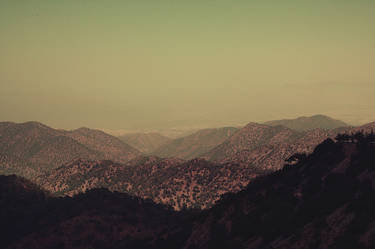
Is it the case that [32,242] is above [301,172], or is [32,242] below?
below

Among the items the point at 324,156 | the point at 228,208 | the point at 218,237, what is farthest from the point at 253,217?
the point at 324,156

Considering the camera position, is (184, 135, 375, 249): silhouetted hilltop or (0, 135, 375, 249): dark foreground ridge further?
(0, 135, 375, 249): dark foreground ridge

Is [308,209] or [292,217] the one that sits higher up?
[308,209]

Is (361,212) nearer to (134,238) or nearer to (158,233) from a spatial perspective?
(158,233)

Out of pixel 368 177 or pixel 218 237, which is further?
pixel 218 237

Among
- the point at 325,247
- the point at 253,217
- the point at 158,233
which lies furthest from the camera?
the point at 158,233

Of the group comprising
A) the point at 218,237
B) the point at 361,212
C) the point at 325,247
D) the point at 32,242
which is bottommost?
the point at 32,242

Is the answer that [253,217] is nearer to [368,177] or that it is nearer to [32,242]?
[368,177]

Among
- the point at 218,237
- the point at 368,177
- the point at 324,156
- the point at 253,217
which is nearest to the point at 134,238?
the point at 218,237

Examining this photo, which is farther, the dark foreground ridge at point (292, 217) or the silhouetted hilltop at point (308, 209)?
the dark foreground ridge at point (292, 217)

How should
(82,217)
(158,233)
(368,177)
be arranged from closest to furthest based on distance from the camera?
(368,177), (158,233), (82,217)
